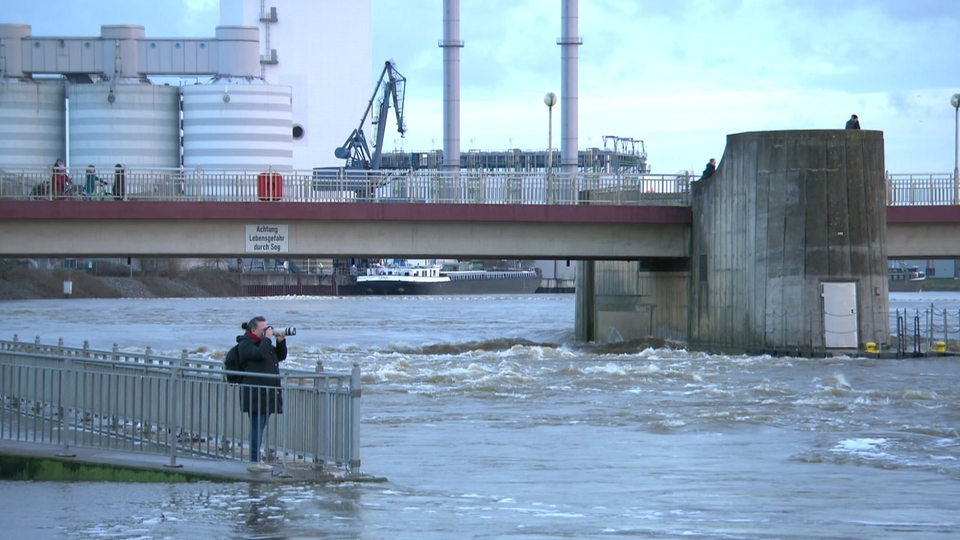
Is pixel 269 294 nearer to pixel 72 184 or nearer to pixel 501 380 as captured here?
pixel 72 184

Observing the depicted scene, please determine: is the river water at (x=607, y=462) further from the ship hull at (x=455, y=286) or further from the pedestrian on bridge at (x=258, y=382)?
the ship hull at (x=455, y=286)

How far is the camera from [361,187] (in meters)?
44.6

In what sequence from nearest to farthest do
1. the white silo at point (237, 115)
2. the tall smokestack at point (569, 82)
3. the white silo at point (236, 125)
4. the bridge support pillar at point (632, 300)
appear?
1. the bridge support pillar at point (632, 300)
2. the tall smokestack at point (569, 82)
3. the white silo at point (236, 125)
4. the white silo at point (237, 115)

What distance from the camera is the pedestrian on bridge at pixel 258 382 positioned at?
54.8 ft

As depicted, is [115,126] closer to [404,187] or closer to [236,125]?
[236,125]

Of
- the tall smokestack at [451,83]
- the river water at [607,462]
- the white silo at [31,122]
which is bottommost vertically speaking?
the river water at [607,462]

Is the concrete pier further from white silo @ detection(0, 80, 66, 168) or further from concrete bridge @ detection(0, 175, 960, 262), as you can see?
white silo @ detection(0, 80, 66, 168)

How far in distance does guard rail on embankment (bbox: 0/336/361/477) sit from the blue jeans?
156mm

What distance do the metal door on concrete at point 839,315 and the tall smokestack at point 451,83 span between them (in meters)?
32.6

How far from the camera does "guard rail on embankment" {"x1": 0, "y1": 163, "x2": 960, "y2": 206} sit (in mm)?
43156

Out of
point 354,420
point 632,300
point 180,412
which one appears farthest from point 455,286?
point 354,420

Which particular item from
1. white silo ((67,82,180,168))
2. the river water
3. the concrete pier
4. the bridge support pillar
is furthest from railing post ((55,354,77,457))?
white silo ((67,82,180,168))

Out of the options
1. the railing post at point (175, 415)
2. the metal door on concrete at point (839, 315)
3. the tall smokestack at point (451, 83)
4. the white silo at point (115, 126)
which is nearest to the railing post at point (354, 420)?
the railing post at point (175, 415)

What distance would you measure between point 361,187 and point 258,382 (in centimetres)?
2788
